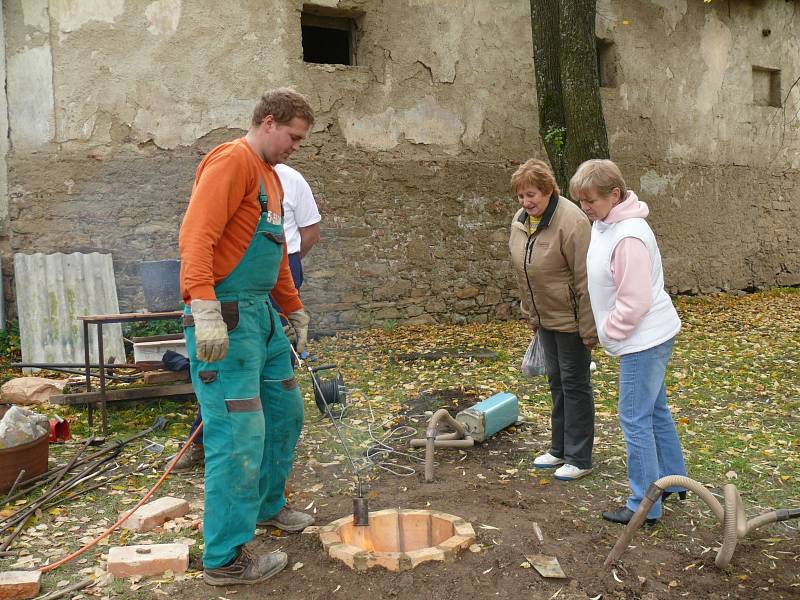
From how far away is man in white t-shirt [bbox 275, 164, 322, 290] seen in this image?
5.39 meters

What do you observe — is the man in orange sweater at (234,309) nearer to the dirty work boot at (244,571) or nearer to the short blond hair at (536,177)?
the dirty work boot at (244,571)

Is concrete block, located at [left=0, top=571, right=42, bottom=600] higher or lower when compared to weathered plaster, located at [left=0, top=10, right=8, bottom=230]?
lower

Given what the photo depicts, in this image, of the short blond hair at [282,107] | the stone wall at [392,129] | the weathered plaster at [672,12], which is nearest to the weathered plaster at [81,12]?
the stone wall at [392,129]

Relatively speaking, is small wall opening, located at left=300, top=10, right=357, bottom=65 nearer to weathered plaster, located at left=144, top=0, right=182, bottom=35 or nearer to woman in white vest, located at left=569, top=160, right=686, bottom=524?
weathered plaster, located at left=144, top=0, right=182, bottom=35

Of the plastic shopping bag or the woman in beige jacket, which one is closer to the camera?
the woman in beige jacket

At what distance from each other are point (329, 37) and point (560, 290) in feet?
24.7

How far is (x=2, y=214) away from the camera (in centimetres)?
767

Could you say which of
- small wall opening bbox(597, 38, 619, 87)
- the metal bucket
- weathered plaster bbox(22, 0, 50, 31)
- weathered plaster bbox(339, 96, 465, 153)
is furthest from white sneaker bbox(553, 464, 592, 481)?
small wall opening bbox(597, 38, 619, 87)

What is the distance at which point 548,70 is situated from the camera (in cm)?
846

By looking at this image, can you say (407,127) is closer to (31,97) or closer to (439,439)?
(31,97)

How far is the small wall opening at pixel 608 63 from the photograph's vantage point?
11.2 m

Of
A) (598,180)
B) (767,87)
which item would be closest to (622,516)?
(598,180)

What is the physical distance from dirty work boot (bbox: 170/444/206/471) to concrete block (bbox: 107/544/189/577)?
1.29 meters

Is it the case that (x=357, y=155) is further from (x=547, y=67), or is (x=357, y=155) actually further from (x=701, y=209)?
(x=701, y=209)
